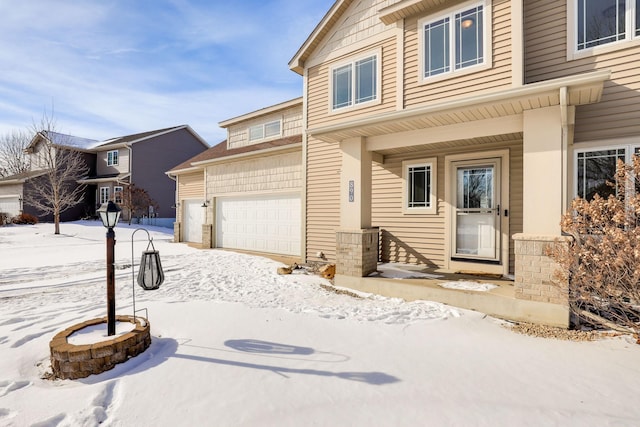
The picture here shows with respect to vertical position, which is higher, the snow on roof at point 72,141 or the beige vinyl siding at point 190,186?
the snow on roof at point 72,141

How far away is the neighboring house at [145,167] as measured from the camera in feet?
75.4

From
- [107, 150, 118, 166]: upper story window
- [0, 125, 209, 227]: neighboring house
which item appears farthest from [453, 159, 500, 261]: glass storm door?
[107, 150, 118, 166]: upper story window

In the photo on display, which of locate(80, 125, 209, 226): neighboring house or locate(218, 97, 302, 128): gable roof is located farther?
locate(80, 125, 209, 226): neighboring house

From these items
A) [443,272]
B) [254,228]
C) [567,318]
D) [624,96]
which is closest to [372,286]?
[443,272]

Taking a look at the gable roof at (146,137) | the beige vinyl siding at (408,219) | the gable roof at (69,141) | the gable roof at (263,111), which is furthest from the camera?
the gable roof at (69,141)

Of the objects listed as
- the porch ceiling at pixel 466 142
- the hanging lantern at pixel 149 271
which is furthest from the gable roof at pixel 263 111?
the hanging lantern at pixel 149 271

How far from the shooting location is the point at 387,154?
7.99 meters

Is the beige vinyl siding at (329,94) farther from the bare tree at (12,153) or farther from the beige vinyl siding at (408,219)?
the bare tree at (12,153)

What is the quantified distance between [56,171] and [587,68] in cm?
2571

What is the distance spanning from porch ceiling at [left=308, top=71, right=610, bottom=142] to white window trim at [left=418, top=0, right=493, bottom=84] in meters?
1.63

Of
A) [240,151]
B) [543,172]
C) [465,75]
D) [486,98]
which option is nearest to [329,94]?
[465,75]

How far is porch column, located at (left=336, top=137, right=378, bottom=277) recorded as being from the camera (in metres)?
6.50

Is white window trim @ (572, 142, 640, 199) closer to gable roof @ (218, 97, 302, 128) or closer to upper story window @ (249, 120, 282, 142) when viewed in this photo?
gable roof @ (218, 97, 302, 128)

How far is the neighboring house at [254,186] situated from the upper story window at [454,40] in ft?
14.8
